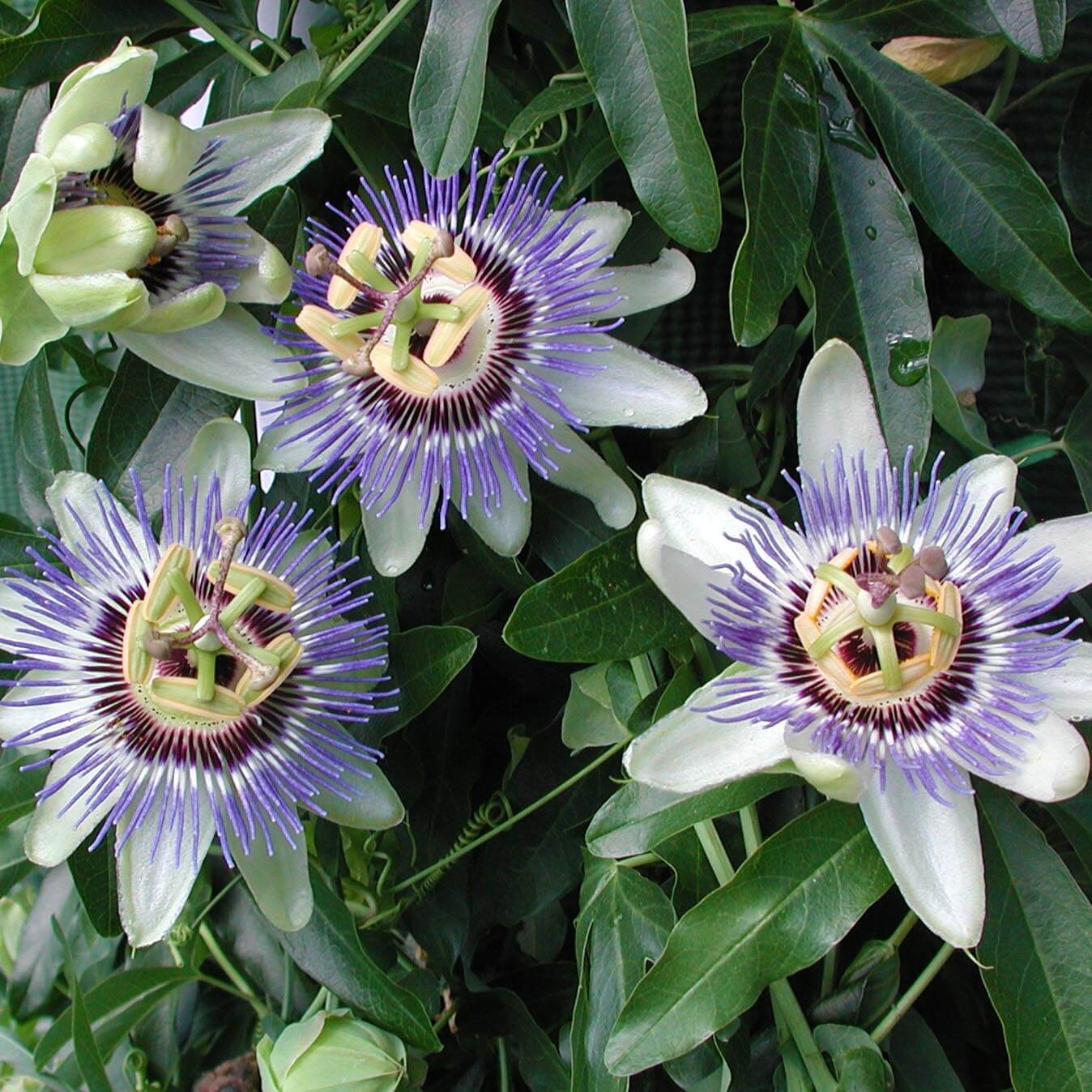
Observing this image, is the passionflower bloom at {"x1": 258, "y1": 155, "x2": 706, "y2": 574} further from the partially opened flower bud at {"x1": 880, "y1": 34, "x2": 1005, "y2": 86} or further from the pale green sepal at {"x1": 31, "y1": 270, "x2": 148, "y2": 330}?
the partially opened flower bud at {"x1": 880, "y1": 34, "x2": 1005, "y2": 86}

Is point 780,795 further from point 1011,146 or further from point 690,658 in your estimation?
point 1011,146

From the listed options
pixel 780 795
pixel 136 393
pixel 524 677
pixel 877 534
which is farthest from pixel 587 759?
pixel 136 393

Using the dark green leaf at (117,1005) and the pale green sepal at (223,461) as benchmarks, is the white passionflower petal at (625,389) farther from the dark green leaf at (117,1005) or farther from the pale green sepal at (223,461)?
the dark green leaf at (117,1005)

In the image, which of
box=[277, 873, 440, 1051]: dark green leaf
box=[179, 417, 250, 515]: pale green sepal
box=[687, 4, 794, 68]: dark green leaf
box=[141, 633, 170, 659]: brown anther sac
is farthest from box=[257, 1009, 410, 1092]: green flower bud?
box=[687, 4, 794, 68]: dark green leaf

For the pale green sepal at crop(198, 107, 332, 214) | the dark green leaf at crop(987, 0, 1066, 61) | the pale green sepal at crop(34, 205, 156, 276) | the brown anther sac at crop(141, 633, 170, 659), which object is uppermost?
the dark green leaf at crop(987, 0, 1066, 61)

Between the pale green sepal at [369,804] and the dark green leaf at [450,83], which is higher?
the dark green leaf at [450,83]

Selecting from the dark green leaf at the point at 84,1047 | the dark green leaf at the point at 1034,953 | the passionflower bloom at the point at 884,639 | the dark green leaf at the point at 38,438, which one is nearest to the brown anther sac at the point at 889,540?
the passionflower bloom at the point at 884,639

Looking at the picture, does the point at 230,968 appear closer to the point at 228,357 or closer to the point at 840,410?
the point at 228,357
